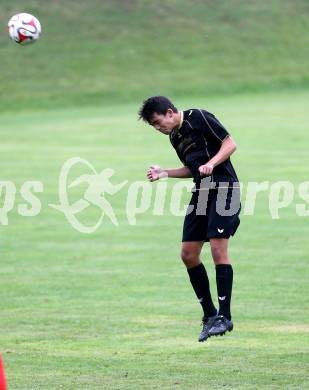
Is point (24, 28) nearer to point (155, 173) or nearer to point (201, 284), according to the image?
point (155, 173)

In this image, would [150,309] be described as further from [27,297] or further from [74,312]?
[27,297]

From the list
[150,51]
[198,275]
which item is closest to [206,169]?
[198,275]

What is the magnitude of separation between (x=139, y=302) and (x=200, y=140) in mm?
4076

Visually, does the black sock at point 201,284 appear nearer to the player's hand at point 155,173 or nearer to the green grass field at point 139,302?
the green grass field at point 139,302

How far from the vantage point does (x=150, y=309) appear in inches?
537

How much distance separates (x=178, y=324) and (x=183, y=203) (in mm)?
10342

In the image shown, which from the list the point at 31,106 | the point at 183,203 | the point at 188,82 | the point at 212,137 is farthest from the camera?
the point at 188,82

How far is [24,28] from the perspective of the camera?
13.5m

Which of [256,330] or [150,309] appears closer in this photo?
[256,330]

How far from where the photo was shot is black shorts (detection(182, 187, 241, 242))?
34.6 feet

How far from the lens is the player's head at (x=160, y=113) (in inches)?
408

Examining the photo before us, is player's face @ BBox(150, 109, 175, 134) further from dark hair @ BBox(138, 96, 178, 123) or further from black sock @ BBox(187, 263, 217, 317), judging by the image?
black sock @ BBox(187, 263, 217, 317)

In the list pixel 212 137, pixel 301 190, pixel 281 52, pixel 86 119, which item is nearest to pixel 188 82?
pixel 281 52

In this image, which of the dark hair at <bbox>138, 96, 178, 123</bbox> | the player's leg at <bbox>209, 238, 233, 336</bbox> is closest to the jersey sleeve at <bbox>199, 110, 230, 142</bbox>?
the dark hair at <bbox>138, 96, 178, 123</bbox>
